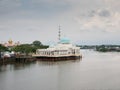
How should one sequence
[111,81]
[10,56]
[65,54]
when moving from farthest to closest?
[65,54], [10,56], [111,81]

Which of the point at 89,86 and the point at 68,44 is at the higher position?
the point at 68,44

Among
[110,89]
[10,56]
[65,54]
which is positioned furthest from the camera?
[65,54]

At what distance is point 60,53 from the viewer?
184 feet

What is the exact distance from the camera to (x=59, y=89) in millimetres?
20656

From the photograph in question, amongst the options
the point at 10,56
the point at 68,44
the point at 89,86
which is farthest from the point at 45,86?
the point at 68,44

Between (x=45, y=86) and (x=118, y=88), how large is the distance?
5630 mm

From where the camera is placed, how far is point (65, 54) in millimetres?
56594

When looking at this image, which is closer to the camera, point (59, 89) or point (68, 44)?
point (59, 89)

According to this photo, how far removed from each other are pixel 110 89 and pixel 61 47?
38062mm

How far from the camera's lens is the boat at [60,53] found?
5344 centimetres

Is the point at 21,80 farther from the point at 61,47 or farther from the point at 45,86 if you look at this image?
the point at 61,47

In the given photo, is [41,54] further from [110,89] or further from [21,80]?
[110,89]

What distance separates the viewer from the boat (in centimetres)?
5344

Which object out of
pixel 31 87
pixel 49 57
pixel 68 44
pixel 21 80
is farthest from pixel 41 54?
pixel 31 87
